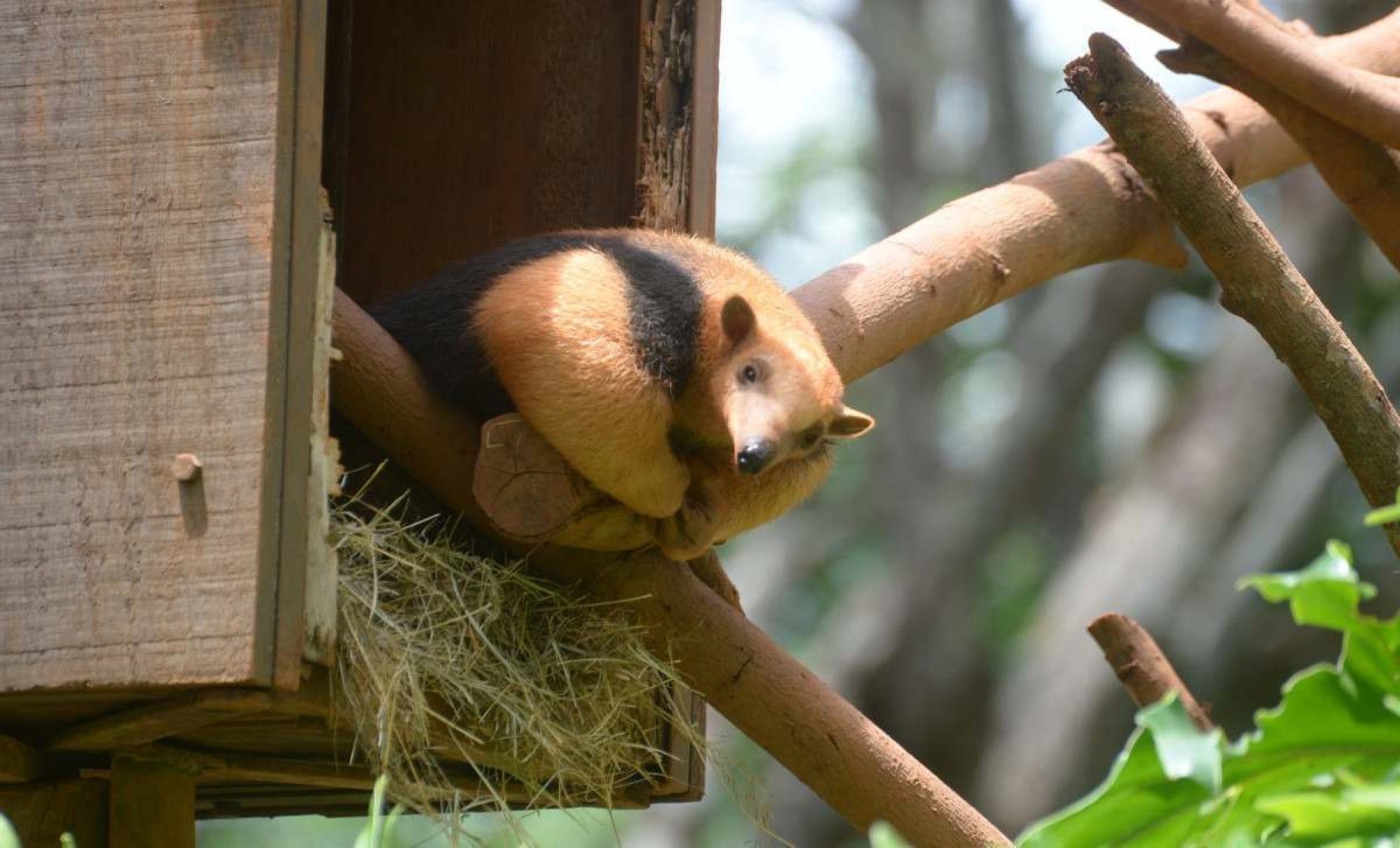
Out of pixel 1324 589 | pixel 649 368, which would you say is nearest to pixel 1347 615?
pixel 1324 589

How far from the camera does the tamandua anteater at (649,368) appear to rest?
13.4ft

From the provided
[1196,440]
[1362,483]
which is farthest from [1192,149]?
[1196,440]

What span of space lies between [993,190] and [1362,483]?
1705 millimetres

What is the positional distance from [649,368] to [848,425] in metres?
0.70

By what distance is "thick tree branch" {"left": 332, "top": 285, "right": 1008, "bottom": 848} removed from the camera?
4.07 m

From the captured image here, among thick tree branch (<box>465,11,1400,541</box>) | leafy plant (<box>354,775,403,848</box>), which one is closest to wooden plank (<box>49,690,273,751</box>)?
leafy plant (<box>354,775,403,848</box>)

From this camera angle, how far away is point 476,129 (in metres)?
5.56

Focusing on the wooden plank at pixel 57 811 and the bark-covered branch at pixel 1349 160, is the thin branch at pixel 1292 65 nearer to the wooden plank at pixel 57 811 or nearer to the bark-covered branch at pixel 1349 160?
the bark-covered branch at pixel 1349 160

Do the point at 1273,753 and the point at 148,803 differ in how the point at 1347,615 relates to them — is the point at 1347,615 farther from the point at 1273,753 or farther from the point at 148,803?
the point at 148,803

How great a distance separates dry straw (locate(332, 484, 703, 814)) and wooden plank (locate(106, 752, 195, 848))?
0.58 meters

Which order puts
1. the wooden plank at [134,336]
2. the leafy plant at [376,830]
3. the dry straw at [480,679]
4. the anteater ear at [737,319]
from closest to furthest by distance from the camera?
the leafy plant at [376,830] → the wooden plank at [134,336] → the dry straw at [480,679] → the anteater ear at [737,319]

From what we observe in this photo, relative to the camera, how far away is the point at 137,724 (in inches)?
137

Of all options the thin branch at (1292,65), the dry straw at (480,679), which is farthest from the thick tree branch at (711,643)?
the thin branch at (1292,65)

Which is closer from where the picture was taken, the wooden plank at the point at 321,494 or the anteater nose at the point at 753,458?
the wooden plank at the point at 321,494
